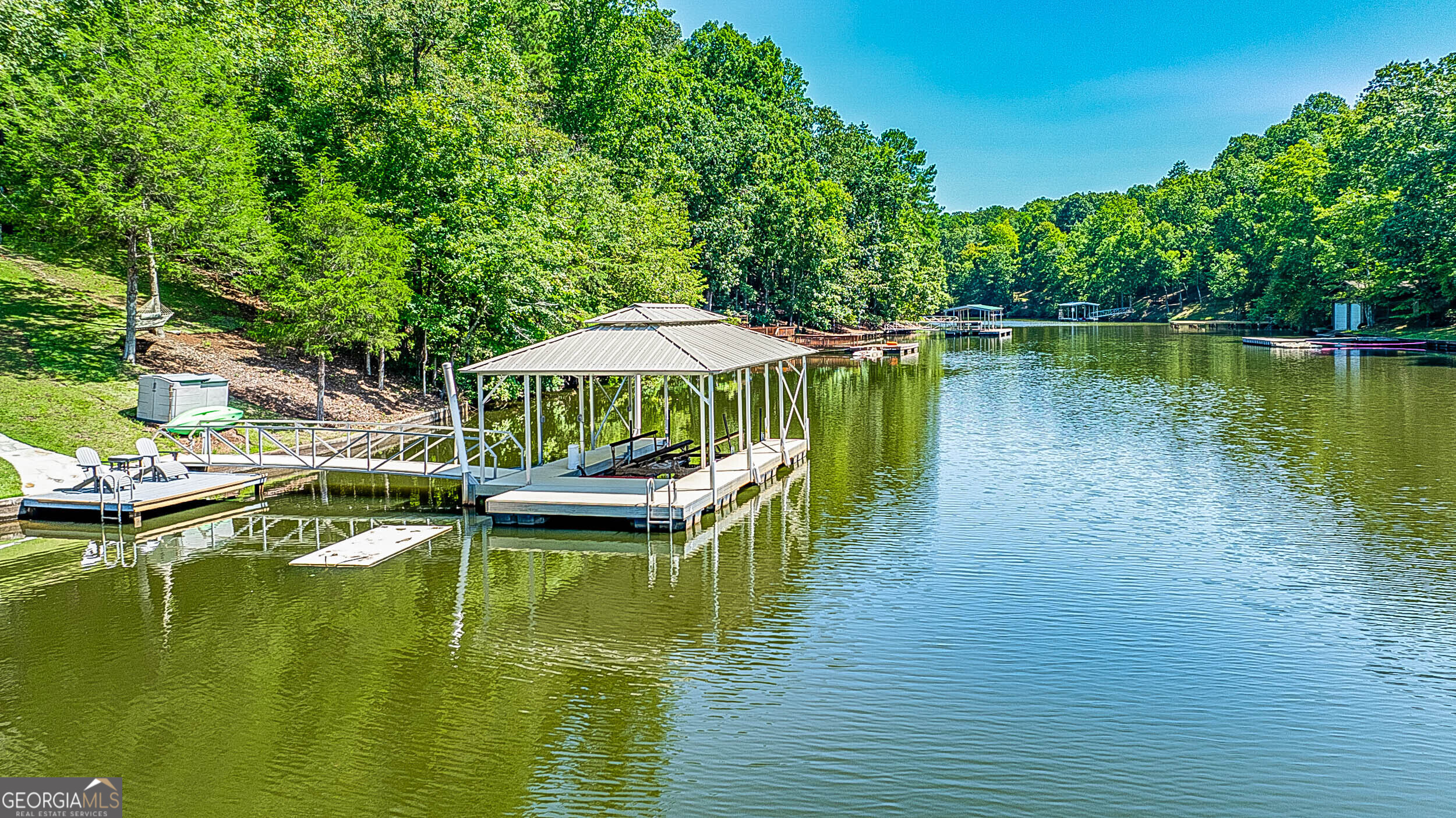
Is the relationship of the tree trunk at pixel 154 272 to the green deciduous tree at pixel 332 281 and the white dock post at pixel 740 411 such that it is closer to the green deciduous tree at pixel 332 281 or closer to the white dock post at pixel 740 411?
the green deciduous tree at pixel 332 281

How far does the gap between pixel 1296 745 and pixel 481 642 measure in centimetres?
845

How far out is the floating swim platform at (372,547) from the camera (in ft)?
49.8

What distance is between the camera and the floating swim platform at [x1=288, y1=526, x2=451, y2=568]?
15.2 metres

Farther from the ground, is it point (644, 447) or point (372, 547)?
point (644, 447)

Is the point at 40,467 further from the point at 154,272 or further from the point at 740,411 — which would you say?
the point at 740,411

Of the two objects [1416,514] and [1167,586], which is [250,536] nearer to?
[1167,586]

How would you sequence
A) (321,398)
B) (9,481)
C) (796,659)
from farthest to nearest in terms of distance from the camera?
1. (321,398)
2. (9,481)
3. (796,659)

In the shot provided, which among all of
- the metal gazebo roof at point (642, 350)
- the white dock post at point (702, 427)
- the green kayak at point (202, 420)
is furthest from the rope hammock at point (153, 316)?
the white dock post at point (702, 427)

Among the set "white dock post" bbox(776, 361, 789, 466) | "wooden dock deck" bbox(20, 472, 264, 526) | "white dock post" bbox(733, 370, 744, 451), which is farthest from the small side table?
"white dock post" bbox(776, 361, 789, 466)

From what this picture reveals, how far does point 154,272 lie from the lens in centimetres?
2628

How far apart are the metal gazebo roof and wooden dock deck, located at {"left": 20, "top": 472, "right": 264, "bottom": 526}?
545cm

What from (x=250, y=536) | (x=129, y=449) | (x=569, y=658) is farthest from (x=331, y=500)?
(x=569, y=658)

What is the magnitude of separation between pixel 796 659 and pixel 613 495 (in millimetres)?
7103

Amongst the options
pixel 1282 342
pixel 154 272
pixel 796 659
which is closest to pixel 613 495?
pixel 796 659
